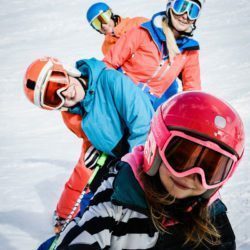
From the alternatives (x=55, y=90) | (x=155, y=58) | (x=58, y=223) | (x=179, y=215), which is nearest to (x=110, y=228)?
(x=179, y=215)

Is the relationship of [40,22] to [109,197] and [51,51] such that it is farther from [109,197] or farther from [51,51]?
[109,197]

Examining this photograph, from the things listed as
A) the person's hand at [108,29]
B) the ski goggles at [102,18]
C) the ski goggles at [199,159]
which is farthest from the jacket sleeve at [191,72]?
the ski goggles at [102,18]

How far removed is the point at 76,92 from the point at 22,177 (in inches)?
116

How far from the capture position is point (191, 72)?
3.65m

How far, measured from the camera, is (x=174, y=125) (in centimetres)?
147

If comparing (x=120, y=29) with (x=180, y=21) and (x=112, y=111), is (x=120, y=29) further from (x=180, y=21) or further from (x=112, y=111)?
(x=112, y=111)

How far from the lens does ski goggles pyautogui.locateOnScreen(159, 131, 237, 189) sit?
1.41 metres

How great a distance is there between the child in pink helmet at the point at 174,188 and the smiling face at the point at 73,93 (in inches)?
39.3

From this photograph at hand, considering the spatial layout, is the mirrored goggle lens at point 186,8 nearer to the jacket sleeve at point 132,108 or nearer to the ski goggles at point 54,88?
the jacket sleeve at point 132,108

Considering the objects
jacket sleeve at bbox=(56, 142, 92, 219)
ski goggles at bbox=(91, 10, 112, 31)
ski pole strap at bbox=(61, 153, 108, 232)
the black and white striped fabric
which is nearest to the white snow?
jacket sleeve at bbox=(56, 142, 92, 219)

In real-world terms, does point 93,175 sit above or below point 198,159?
below

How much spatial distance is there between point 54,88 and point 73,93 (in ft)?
0.46

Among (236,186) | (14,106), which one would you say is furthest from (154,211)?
(14,106)

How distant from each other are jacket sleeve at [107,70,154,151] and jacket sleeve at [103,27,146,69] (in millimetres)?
1211
